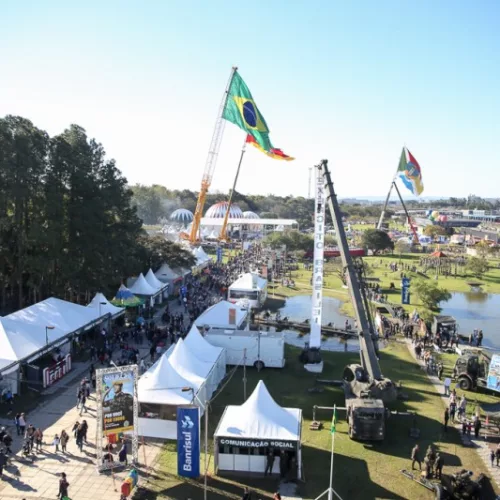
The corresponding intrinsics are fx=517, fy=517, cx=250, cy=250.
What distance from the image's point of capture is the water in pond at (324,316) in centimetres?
2956

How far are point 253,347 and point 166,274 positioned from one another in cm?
1955

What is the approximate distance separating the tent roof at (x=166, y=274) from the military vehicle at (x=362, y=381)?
2155cm

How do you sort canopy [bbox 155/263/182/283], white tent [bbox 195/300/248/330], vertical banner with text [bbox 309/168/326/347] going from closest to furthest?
vertical banner with text [bbox 309/168/326/347] → white tent [bbox 195/300/248/330] → canopy [bbox 155/263/182/283]

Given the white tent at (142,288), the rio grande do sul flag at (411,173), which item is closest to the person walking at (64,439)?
the white tent at (142,288)

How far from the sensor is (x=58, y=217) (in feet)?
100

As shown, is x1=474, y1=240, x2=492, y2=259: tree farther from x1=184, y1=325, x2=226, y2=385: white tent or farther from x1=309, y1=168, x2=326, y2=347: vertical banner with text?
x1=184, y1=325, x2=226, y2=385: white tent

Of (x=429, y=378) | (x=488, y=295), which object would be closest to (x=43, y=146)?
(x=429, y=378)

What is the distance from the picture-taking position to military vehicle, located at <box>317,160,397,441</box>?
16.8m

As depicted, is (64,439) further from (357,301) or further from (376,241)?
(376,241)

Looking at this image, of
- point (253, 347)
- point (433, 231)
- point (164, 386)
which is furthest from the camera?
point (433, 231)

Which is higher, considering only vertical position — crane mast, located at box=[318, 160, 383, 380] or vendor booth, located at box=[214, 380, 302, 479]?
crane mast, located at box=[318, 160, 383, 380]

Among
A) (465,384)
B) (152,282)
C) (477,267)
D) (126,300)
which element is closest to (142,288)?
(152,282)

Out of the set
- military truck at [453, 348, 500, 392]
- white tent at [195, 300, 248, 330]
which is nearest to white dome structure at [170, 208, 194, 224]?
white tent at [195, 300, 248, 330]

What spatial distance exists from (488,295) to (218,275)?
2643 centimetres
